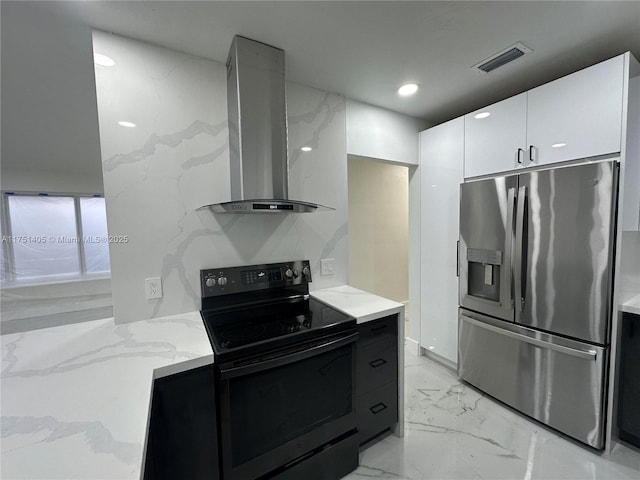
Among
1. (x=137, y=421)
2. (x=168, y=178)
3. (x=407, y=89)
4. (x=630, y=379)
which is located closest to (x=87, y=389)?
(x=137, y=421)

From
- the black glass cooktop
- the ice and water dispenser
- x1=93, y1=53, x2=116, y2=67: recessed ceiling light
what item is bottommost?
the black glass cooktop

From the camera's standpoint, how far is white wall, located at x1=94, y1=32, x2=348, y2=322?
4.58ft

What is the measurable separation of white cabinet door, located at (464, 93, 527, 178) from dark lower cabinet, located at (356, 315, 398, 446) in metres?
1.37

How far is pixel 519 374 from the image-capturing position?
1.84 meters

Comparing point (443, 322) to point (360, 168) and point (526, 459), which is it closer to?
point (526, 459)

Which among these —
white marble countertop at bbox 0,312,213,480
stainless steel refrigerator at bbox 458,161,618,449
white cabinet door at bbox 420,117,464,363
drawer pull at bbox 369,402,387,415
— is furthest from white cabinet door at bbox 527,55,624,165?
white marble countertop at bbox 0,312,213,480

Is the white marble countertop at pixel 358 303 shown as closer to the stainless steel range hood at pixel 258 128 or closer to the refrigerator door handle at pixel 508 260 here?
the stainless steel range hood at pixel 258 128

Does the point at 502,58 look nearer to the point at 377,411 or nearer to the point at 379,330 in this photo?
the point at 379,330

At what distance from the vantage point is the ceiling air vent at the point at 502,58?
5.03 ft

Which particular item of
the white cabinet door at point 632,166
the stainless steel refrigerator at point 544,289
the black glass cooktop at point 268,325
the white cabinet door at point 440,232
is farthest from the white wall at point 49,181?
the white cabinet door at point 632,166

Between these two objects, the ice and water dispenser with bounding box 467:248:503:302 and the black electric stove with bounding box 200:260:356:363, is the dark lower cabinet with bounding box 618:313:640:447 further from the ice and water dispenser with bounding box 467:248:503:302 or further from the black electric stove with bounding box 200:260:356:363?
the black electric stove with bounding box 200:260:356:363

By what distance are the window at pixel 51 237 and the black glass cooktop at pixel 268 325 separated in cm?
146

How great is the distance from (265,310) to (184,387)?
2.17 feet

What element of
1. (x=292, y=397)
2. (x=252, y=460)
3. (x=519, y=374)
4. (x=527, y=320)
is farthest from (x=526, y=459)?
(x=252, y=460)
